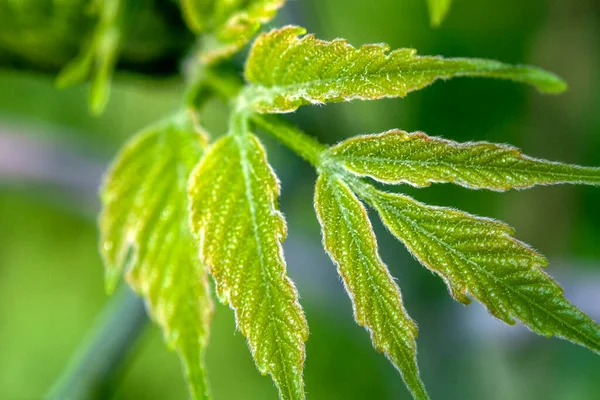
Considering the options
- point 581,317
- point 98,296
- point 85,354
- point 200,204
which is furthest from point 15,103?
point 581,317

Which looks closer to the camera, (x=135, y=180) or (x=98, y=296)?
(x=135, y=180)

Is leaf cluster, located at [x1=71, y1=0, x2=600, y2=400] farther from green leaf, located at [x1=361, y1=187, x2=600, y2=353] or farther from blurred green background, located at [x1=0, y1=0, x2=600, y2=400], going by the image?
blurred green background, located at [x1=0, y1=0, x2=600, y2=400]

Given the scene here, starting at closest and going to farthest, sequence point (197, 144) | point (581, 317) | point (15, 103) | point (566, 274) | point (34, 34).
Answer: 1. point (581, 317)
2. point (197, 144)
3. point (34, 34)
4. point (566, 274)
5. point (15, 103)

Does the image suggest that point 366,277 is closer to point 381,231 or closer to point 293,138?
point 293,138

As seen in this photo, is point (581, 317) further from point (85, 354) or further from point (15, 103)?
point (15, 103)

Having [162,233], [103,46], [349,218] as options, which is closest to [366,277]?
[349,218]

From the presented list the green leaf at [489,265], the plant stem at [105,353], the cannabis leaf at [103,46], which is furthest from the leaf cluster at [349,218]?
the plant stem at [105,353]

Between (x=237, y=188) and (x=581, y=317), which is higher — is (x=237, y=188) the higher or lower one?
the higher one
